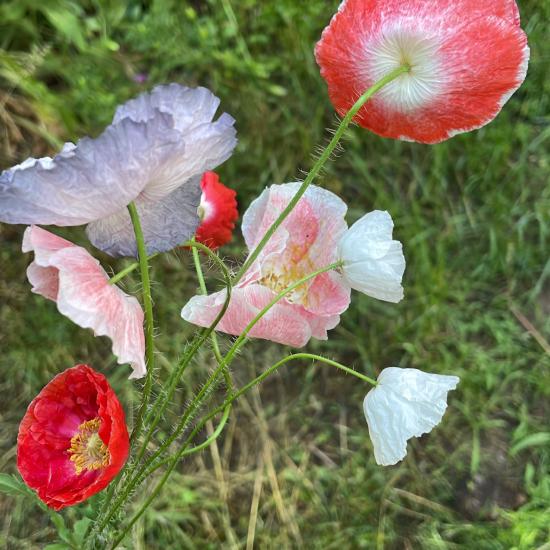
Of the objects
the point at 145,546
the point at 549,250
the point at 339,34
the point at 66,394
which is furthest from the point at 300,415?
the point at 339,34

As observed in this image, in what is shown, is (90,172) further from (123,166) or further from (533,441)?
(533,441)

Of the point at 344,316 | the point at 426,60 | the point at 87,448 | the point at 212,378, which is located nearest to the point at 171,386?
the point at 212,378

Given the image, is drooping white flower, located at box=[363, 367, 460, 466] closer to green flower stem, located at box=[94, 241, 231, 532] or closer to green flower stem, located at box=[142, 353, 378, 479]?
green flower stem, located at box=[142, 353, 378, 479]

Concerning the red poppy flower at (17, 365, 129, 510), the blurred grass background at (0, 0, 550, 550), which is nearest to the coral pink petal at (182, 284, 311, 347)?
the red poppy flower at (17, 365, 129, 510)

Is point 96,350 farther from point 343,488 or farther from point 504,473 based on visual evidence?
point 504,473

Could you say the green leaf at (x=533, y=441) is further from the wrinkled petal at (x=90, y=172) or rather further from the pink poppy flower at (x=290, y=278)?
the wrinkled petal at (x=90, y=172)
